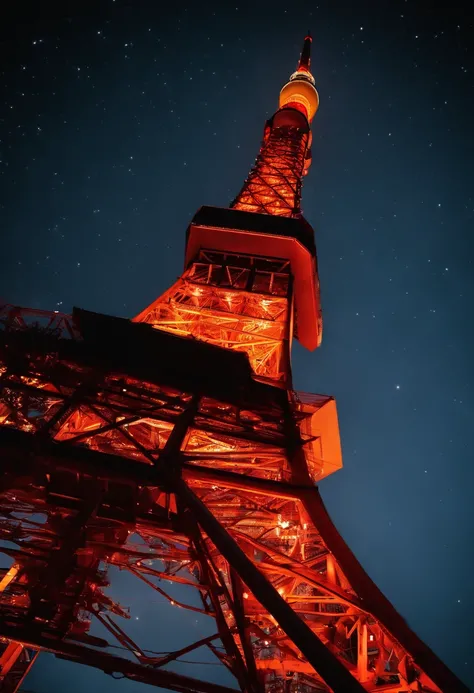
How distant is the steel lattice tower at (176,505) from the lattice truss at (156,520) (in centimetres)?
3

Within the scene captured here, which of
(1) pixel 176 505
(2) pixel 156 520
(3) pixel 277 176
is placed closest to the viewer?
(1) pixel 176 505

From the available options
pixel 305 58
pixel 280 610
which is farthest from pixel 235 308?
pixel 305 58

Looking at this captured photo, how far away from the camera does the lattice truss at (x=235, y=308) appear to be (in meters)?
13.7

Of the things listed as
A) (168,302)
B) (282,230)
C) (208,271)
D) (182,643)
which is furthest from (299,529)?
(182,643)

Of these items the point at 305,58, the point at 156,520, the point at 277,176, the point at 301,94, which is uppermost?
the point at 305,58

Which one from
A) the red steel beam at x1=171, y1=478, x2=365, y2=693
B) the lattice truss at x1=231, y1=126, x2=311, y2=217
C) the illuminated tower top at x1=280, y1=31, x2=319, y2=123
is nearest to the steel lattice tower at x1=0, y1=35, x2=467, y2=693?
the red steel beam at x1=171, y1=478, x2=365, y2=693

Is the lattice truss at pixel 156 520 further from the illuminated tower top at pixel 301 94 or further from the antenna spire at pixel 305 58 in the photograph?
the antenna spire at pixel 305 58

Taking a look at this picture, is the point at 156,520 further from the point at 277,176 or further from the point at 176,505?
the point at 277,176

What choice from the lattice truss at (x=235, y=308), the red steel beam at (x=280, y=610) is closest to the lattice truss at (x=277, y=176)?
the lattice truss at (x=235, y=308)

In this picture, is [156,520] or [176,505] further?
[156,520]

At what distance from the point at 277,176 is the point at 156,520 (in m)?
25.2

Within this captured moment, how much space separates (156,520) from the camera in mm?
6855

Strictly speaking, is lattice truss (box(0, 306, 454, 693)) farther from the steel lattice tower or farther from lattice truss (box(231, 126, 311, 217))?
lattice truss (box(231, 126, 311, 217))

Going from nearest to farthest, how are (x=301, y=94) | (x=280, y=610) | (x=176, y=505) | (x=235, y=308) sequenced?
(x=280, y=610)
(x=176, y=505)
(x=235, y=308)
(x=301, y=94)
